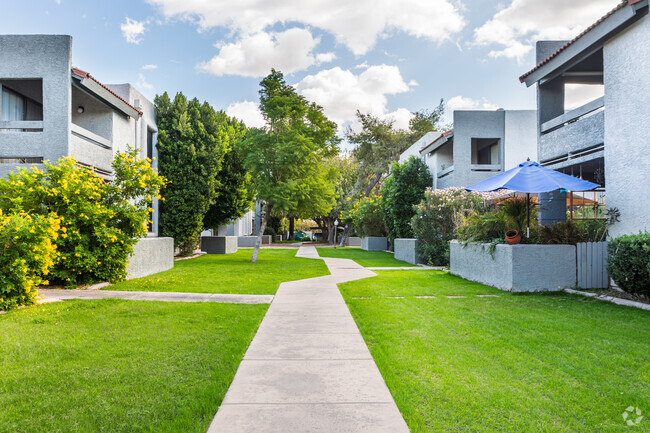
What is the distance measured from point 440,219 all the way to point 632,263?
9.14 meters

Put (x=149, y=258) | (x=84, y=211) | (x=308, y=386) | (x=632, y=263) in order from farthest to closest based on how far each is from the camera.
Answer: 1. (x=149, y=258)
2. (x=84, y=211)
3. (x=632, y=263)
4. (x=308, y=386)

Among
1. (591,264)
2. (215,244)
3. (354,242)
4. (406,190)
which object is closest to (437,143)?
(406,190)

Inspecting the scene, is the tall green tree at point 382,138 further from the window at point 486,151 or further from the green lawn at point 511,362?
the green lawn at point 511,362

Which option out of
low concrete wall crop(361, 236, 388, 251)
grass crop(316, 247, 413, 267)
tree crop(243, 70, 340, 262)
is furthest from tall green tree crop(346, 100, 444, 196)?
tree crop(243, 70, 340, 262)

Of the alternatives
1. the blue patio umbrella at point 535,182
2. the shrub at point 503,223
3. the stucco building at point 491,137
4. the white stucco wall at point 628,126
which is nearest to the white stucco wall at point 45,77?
the blue patio umbrella at point 535,182

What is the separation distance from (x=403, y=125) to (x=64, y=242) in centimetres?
3669

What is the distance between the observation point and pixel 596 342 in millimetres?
5363

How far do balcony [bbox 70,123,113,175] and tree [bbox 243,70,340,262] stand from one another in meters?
5.27

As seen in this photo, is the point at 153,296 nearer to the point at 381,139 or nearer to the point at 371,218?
the point at 371,218

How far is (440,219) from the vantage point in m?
16.9

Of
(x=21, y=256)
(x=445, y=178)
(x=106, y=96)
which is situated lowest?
(x=21, y=256)

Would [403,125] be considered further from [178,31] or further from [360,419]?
[360,419]

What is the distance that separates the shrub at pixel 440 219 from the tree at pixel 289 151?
4.28 m

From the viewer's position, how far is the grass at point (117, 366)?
3.17 meters
